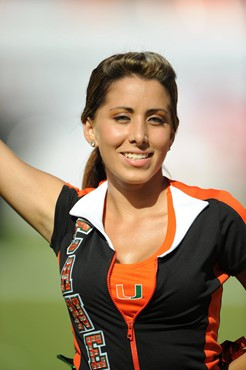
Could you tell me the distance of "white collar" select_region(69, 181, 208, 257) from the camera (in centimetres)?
157

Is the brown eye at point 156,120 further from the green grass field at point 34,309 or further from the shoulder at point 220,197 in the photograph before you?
the green grass field at point 34,309

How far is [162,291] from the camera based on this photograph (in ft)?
4.91

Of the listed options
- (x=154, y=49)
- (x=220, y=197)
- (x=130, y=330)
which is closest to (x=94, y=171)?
(x=220, y=197)

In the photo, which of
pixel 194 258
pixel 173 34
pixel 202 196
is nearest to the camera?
pixel 194 258

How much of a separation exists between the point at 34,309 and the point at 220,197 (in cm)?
201

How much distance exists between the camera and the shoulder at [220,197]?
157 centimetres

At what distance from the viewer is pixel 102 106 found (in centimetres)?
169

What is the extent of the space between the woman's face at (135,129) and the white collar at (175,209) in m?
0.09

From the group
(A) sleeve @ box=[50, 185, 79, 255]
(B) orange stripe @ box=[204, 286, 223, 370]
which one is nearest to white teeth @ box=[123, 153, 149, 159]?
(A) sleeve @ box=[50, 185, 79, 255]

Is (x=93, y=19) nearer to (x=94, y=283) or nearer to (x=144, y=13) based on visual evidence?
(x=144, y=13)

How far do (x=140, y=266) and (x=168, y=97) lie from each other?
431mm

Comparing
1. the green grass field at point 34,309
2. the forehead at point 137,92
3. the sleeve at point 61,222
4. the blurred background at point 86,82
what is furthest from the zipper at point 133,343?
the blurred background at point 86,82

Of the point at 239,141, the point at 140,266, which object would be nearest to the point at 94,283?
the point at 140,266

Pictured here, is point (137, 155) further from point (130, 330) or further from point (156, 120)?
point (130, 330)
